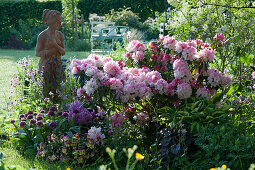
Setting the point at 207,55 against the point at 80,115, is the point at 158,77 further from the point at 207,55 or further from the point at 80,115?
the point at 80,115

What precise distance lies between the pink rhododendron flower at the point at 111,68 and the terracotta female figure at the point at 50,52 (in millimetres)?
Result: 1494

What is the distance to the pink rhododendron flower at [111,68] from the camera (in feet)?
11.3

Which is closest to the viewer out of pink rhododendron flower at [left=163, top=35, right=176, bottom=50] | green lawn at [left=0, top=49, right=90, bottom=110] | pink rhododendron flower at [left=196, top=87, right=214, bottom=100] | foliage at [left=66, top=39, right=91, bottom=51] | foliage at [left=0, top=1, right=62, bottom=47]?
pink rhododendron flower at [left=196, top=87, right=214, bottom=100]

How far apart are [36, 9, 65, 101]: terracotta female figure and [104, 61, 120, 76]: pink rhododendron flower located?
4.90ft

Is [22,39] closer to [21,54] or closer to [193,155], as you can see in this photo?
[21,54]

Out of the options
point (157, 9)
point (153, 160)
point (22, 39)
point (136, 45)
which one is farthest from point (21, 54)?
point (153, 160)

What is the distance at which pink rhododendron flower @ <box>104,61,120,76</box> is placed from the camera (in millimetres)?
3453

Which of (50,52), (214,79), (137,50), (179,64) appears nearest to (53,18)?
(50,52)

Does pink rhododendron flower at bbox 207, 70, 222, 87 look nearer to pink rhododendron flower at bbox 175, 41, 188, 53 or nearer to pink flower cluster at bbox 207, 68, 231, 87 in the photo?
pink flower cluster at bbox 207, 68, 231, 87

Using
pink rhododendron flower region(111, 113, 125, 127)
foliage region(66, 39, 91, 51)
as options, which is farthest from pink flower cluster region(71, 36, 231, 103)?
foliage region(66, 39, 91, 51)

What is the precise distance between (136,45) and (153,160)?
1.40 m

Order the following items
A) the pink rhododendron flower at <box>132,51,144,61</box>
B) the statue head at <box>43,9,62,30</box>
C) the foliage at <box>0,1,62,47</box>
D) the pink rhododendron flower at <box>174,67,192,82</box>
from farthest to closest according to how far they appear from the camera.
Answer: the foliage at <box>0,1,62,47</box> < the statue head at <box>43,9,62,30</box> < the pink rhododendron flower at <box>132,51,144,61</box> < the pink rhododendron flower at <box>174,67,192,82</box>

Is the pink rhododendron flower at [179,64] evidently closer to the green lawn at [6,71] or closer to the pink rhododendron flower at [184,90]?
the pink rhododendron flower at [184,90]

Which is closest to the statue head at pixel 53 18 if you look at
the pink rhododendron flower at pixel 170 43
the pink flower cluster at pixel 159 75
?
the pink flower cluster at pixel 159 75
